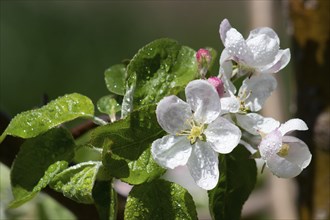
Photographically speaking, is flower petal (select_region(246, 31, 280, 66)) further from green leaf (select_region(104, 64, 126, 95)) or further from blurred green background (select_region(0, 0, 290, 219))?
blurred green background (select_region(0, 0, 290, 219))

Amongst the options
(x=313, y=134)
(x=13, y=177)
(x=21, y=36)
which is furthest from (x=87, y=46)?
(x=13, y=177)

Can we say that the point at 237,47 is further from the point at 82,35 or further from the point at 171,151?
the point at 82,35

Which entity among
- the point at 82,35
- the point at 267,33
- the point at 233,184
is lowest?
the point at 82,35

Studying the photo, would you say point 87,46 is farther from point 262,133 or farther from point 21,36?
point 262,133

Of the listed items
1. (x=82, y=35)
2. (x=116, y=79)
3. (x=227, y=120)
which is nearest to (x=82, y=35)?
(x=82, y=35)

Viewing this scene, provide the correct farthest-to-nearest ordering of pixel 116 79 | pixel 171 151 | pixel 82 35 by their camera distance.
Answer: pixel 82 35, pixel 116 79, pixel 171 151

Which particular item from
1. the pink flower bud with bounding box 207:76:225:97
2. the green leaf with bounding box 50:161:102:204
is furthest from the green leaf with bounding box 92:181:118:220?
the pink flower bud with bounding box 207:76:225:97
